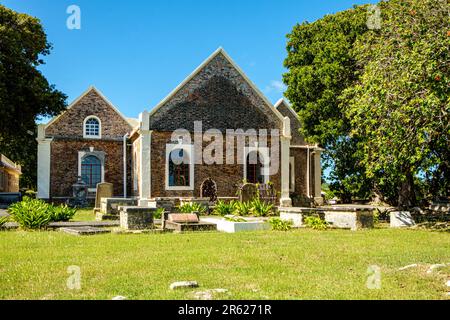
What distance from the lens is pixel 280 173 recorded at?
1129 inches

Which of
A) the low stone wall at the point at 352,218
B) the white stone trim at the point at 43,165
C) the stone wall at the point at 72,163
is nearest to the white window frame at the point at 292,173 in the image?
the stone wall at the point at 72,163

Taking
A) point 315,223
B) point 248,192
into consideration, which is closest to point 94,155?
point 248,192

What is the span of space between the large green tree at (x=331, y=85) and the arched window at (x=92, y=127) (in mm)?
12968

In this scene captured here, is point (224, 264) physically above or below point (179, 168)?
below

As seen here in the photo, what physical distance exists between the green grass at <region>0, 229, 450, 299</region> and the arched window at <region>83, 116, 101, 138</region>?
18.2 meters

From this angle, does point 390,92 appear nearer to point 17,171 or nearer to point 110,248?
point 110,248

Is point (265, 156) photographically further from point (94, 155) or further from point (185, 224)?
point (185, 224)

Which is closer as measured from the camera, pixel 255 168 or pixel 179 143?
pixel 179 143

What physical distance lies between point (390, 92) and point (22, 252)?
39.4 feet

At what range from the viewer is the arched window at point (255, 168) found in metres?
28.4

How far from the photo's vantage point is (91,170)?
31250 millimetres

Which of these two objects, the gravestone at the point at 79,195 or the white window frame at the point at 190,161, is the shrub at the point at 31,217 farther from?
the gravestone at the point at 79,195

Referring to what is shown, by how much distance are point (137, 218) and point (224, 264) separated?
22.8 ft

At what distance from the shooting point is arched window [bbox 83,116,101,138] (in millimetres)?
31539
